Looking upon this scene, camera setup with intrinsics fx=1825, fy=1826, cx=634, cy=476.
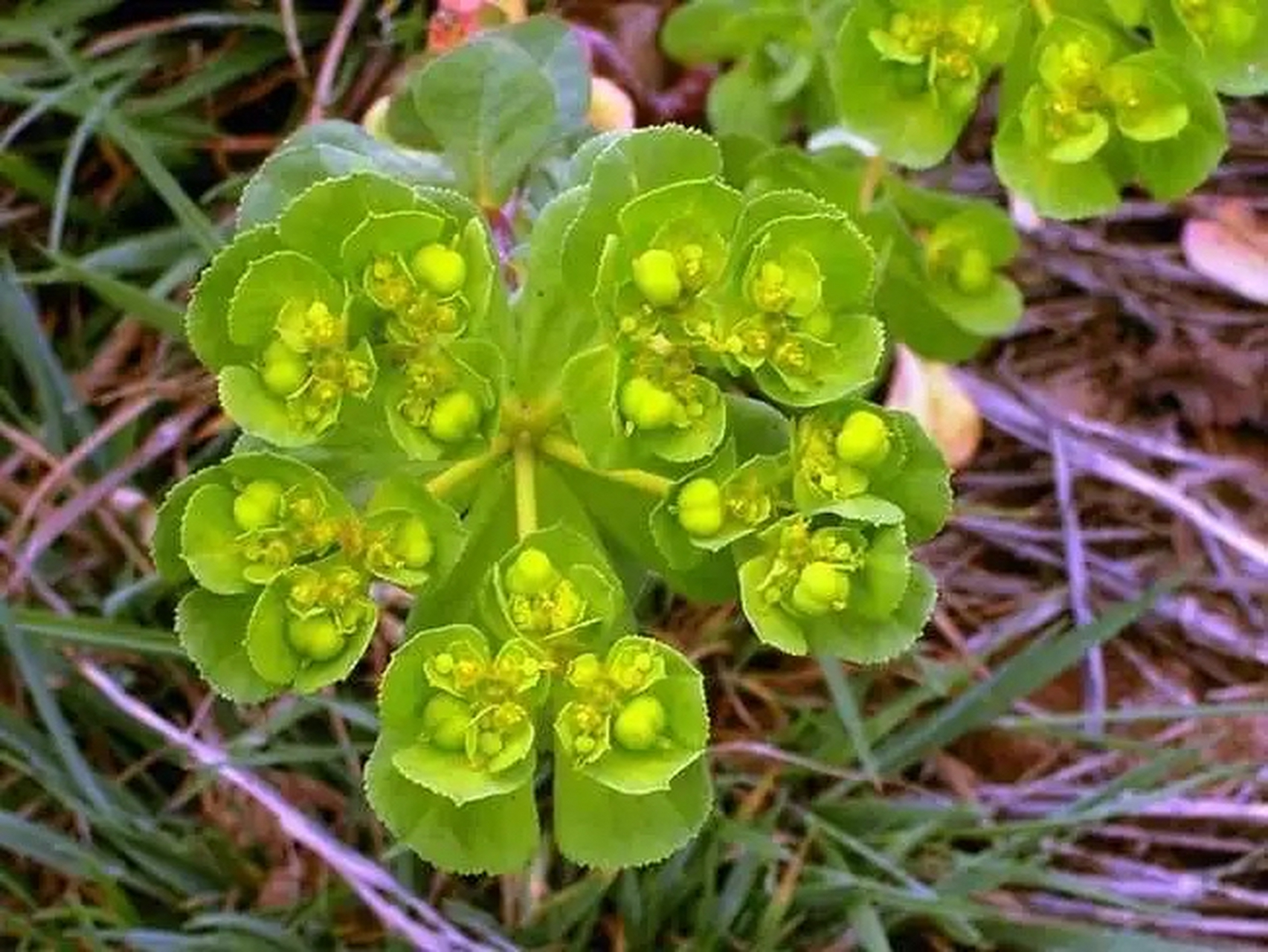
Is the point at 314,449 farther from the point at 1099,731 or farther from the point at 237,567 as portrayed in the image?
the point at 1099,731

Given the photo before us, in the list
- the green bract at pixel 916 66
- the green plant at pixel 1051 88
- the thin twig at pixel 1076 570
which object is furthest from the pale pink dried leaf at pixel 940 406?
the green bract at pixel 916 66

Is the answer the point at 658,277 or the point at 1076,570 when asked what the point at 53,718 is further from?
the point at 1076,570

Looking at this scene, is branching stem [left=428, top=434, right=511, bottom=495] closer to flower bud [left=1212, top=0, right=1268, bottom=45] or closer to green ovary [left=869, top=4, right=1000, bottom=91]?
green ovary [left=869, top=4, right=1000, bottom=91]

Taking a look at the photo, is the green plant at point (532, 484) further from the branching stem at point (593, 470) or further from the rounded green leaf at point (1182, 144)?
the rounded green leaf at point (1182, 144)

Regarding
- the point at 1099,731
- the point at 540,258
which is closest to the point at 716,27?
the point at 540,258

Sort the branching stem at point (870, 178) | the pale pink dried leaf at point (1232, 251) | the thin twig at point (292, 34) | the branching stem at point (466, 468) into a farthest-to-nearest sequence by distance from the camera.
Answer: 1. the pale pink dried leaf at point (1232, 251)
2. the thin twig at point (292, 34)
3. the branching stem at point (870, 178)
4. the branching stem at point (466, 468)

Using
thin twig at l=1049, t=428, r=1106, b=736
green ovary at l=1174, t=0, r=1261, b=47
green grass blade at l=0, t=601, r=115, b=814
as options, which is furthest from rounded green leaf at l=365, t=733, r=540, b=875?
thin twig at l=1049, t=428, r=1106, b=736
